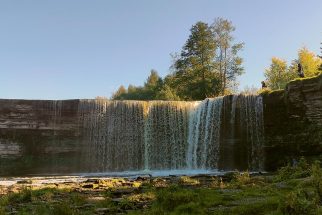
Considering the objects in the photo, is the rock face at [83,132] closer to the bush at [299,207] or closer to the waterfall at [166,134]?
the waterfall at [166,134]

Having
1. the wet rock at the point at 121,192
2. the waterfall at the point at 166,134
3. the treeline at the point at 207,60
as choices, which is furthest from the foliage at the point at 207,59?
the wet rock at the point at 121,192

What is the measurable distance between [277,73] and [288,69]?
1.80m

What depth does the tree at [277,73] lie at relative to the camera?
53.3 meters

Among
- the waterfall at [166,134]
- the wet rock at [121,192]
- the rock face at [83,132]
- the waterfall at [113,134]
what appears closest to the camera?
the wet rock at [121,192]

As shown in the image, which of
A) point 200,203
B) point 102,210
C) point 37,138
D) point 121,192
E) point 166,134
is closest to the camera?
point 102,210

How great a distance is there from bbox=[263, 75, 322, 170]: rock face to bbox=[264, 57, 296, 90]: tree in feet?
86.9

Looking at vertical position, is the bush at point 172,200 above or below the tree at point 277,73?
below

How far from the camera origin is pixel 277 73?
2192 inches

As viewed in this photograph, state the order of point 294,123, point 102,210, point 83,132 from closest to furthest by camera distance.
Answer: point 102,210, point 294,123, point 83,132

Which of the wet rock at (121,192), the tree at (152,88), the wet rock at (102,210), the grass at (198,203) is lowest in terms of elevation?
the wet rock at (121,192)

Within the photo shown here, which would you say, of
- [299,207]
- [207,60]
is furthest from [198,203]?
[207,60]

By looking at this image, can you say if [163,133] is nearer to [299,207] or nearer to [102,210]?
[102,210]

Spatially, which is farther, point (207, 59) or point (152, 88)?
point (152, 88)

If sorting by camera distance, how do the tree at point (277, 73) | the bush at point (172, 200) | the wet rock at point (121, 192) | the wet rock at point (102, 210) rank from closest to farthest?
1. the wet rock at point (102, 210)
2. the bush at point (172, 200)
3. the wet rock at point (121, 192)
4. the tree at point (277, 73)
